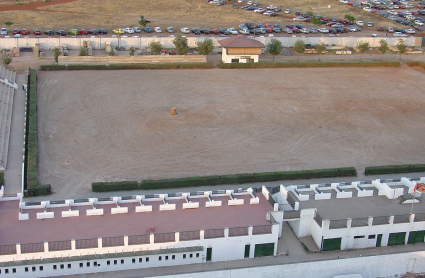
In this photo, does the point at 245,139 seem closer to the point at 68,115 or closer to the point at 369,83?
the point at 68,115

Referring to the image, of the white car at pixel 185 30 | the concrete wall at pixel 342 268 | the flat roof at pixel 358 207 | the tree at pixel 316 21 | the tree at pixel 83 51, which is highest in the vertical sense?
the tree at pixel 316 21

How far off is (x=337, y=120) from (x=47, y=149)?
24.7m

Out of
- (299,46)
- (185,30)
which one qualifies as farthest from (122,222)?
(185,30)

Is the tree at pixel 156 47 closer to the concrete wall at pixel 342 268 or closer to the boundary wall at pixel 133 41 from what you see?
the boundary wall at pixel 133 41

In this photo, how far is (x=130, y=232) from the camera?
2414cm

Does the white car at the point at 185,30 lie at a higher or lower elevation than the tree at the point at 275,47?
higher

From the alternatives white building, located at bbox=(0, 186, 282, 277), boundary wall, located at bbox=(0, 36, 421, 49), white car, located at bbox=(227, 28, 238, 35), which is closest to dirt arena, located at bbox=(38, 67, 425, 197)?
white building, located at bbox=(0, 186, 282, 277)

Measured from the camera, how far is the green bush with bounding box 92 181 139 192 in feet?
103

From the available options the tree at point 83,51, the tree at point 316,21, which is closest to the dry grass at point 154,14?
the tree at point 316,21

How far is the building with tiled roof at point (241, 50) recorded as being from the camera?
5616 cm

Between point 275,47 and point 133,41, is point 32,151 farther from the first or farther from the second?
point 275,47

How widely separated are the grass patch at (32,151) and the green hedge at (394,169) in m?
21.7

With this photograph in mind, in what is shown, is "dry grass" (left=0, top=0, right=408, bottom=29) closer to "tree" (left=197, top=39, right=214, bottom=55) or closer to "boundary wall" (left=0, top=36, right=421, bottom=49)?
"boundary wall" (left=0, top=36, right=421, bottom=49)

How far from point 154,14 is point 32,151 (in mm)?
51319
